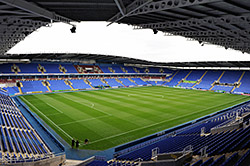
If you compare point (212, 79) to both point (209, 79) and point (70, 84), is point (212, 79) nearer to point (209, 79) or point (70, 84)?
point (209, 79)

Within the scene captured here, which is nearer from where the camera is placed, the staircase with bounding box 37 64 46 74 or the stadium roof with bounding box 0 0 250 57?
the stadium roof with bounding box 0 0 250 57

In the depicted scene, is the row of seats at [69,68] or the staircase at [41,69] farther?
the staircase at [41,69]

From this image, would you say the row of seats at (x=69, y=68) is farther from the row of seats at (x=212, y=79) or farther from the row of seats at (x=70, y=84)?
the row of seats at (x=212, y=79)

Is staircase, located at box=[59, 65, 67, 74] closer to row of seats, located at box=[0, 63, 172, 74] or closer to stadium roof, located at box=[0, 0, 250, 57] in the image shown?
row of seats, located at box=[0, 63, 172, 74]

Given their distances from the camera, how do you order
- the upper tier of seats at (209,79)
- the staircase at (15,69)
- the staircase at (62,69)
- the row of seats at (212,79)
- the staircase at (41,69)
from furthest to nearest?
the upper tier of seats at (209,79), the staircase at (62,69), the staircase at (41,69), the row of seats at (212,79), the staircase at (15,69)

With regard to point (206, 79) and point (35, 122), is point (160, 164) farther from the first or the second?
point (206, 79)

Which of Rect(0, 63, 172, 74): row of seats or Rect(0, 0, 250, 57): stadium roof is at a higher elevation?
Rect(0, 0, 250, 57): stadium roof

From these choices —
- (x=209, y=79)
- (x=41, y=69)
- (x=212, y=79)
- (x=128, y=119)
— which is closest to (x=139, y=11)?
(x=128, y=119)

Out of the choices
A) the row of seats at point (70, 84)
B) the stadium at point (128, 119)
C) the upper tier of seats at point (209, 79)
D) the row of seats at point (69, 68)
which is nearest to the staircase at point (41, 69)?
the row of seats at point (69, 68)

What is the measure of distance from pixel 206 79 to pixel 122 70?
30584mm

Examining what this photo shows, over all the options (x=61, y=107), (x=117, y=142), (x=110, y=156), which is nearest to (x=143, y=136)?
(x=117, y=142)

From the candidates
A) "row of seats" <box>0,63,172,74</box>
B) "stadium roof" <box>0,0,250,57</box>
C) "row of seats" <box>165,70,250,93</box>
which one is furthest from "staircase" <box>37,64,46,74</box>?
"row of seats" <box>165,70,250,93</box>

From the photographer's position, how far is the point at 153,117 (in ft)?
73.4

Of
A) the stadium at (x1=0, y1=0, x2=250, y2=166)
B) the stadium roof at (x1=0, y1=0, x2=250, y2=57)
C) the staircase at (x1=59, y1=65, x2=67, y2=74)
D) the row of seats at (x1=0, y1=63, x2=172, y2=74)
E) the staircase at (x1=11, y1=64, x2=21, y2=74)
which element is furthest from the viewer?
the staircase at (x1=59, y1=65, x2=67, y2=74)
